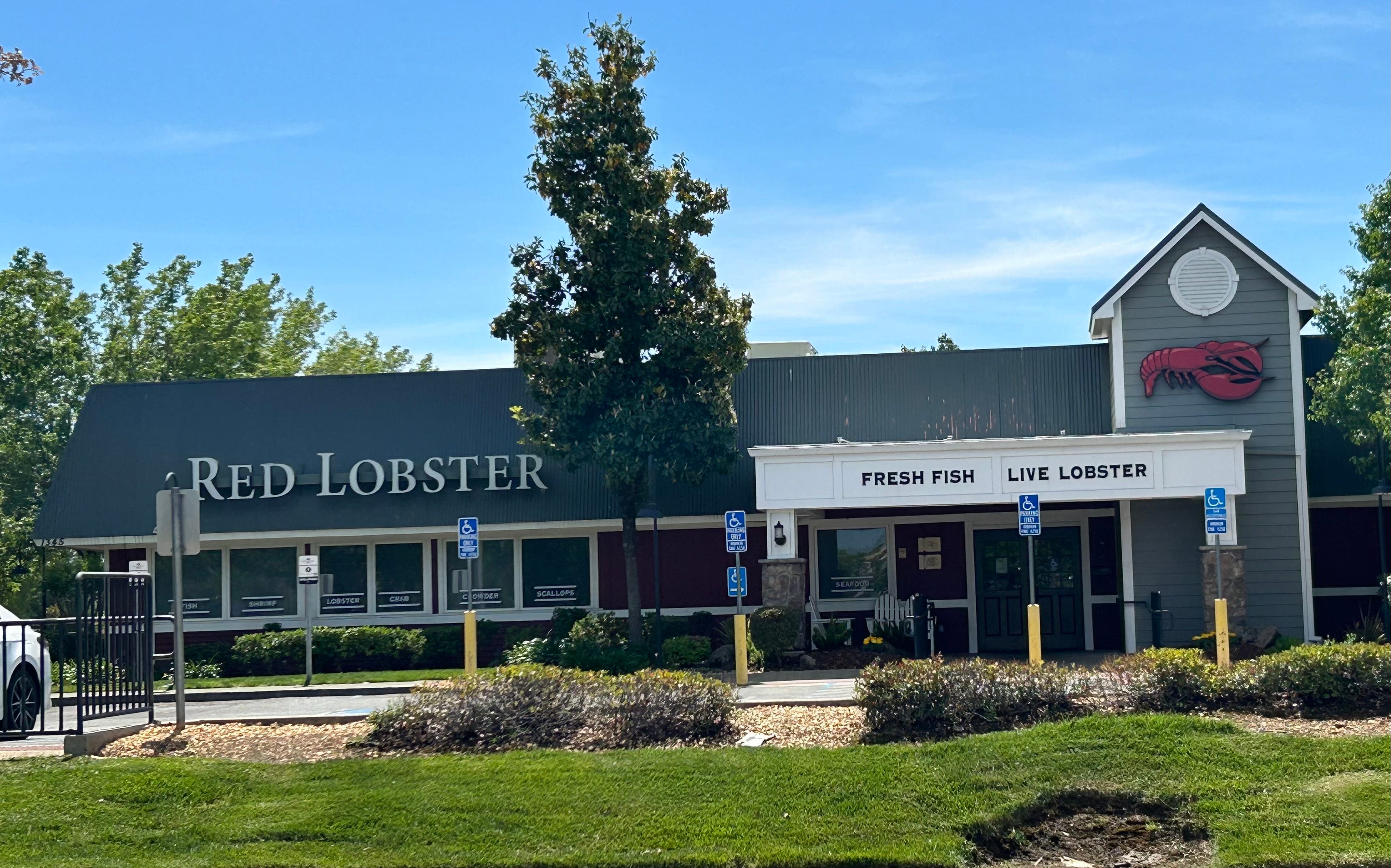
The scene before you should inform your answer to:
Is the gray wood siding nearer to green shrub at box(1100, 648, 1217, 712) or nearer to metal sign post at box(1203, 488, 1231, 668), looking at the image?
metal sign post at box(1203, 488, 1231, 668)

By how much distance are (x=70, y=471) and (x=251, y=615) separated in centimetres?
489

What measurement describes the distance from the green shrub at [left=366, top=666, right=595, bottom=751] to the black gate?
262cm

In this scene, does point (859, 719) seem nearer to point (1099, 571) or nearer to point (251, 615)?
point (1099, 571)

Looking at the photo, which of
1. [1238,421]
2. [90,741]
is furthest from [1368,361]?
[90,741]

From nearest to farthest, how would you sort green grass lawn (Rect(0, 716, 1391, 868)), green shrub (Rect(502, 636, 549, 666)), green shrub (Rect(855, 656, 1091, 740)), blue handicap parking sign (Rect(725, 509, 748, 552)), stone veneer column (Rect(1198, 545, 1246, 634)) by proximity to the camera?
green grass lawn (Rect(0, 716, 1391, 868)) → green shrub (Rect(855, 656, 1091, 740)) → blue handicap parking sign (Rect(725, 509, 748, 552)) → stone veneer column (Rect(1198, 545, 1246, 634)) → green shrub (Rect(502, 636, 549, 666))

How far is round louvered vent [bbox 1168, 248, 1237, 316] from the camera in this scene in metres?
26.2

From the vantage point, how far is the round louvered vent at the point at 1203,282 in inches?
1032

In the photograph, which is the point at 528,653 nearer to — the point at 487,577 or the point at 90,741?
the point at 487,577

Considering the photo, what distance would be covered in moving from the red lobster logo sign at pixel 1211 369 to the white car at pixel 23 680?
1890 cm

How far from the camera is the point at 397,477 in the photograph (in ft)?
95.0

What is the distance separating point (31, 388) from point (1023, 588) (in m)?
29.7

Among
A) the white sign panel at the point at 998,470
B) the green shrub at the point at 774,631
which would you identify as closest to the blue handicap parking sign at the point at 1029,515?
the white sign panel at the point at 998,470

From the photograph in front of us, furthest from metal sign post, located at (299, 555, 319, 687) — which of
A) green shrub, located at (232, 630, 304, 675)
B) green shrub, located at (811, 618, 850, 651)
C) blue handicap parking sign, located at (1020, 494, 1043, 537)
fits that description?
blue handicap parking sign, located at (1020, 494, 1043, 537)

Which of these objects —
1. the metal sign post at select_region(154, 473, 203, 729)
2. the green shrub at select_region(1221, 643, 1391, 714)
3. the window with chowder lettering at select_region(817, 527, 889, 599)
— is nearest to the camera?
the green shrub at select_region(1221, 643, 1391, 714)
